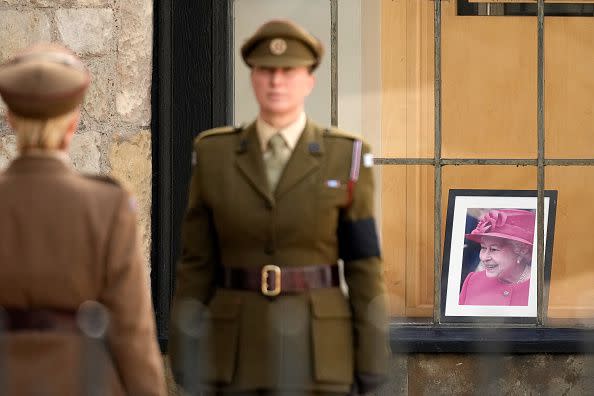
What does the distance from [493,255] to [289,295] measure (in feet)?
8.55

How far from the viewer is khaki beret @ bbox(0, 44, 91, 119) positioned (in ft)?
13.9

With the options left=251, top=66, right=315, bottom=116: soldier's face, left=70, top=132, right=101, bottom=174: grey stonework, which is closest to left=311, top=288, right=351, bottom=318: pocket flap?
left=251, top=66, right=315, bottom=116: soldier's face

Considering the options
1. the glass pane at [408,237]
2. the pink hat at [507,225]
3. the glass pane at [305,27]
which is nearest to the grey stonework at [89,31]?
the glass pane at [305,27]

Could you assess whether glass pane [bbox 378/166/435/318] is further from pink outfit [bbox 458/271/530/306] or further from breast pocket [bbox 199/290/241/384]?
breast pocket [bbox 199/290/241/384]

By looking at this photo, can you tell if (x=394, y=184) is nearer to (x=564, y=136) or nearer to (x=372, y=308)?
(x=564, y=136)

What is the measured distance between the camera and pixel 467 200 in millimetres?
7262

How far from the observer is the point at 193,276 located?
4.91 meters

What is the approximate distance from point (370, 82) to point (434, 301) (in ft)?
3.38

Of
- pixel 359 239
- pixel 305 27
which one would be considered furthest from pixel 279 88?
pixel 305 27

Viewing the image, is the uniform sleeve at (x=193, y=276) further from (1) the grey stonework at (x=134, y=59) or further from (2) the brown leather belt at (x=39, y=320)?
(1) the grey stonework at (x=134, y=59)

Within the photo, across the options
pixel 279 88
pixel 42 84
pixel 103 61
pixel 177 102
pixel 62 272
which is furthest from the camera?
pixel 177 102

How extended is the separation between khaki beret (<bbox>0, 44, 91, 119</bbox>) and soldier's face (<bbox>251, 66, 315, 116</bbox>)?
0.64 meters

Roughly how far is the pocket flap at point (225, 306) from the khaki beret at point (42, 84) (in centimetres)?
86

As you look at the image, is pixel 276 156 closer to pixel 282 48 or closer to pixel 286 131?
pixel 286 131
